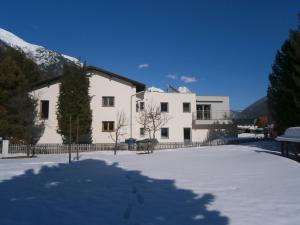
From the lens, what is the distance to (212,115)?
128 feet

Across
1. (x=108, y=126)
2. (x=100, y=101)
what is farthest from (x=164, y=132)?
(x=100, y=101)

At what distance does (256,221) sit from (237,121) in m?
35.0

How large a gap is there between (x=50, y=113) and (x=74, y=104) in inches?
186

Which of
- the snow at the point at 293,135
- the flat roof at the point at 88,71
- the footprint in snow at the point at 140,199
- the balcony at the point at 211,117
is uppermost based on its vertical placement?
the flat roof at the point at 88,71

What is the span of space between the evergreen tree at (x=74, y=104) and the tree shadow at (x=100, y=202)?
1739 centimetres

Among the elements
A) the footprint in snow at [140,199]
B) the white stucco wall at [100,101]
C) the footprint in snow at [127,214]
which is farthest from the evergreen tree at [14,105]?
the footprint in snow at [127,214]

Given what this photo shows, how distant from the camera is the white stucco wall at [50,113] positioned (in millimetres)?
32750

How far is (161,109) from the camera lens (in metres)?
35.6

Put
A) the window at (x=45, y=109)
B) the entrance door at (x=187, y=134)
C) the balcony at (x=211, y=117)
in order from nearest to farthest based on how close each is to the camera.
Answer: the window at (x=45, y=109), the entrance door at (x=187, y=134), the balcony at (x=211, y=117)

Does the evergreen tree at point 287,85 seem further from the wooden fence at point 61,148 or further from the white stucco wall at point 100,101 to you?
the white stucco wall at point 100,101

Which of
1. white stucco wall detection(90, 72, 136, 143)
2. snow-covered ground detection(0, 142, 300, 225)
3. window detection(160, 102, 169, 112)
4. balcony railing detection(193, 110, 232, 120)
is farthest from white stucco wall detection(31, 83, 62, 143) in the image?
snow-covered ground detection(0, 142, 300, 225)

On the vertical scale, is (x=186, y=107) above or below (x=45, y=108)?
above

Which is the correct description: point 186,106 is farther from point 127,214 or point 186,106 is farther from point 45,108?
point 127,214

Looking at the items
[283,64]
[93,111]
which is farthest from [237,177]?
[93,111]
